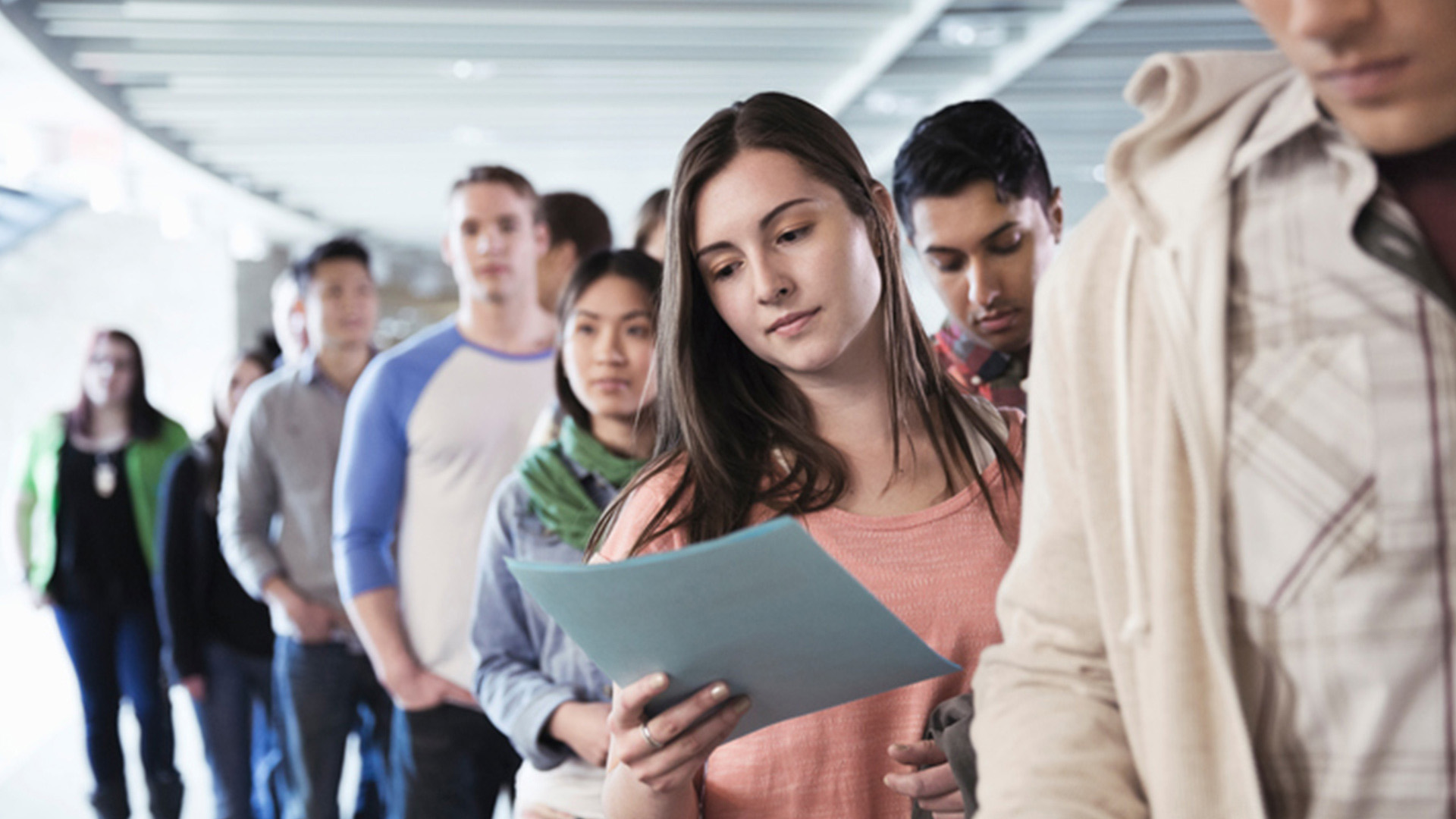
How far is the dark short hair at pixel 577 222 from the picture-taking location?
324 centimetres

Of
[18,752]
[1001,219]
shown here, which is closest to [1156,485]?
[1001,219]

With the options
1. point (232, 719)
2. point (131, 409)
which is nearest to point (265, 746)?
point (232, 719)

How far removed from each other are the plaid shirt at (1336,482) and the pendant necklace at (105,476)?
471cm

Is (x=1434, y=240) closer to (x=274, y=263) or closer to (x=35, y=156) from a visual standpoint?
(x=35, y=156)

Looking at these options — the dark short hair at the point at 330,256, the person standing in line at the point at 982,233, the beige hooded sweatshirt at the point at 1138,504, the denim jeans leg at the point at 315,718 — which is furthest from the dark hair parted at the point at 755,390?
the dark short hair at the point at 330,256

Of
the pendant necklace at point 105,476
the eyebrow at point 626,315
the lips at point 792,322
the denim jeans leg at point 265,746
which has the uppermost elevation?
the eyebrow at point 626,315

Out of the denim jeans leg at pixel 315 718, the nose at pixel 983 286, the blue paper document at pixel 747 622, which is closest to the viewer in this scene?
the blue paper document at pixel 747 622

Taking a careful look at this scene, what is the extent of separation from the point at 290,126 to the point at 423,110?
4.08 feet

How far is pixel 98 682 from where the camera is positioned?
4.55m

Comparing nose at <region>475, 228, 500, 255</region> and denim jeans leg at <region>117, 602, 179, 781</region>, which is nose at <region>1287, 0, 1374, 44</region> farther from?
denim jeans leg at <region>117, 602, 179, 781</region>

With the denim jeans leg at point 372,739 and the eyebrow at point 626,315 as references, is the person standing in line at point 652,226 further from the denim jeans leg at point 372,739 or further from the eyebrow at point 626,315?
the denim jeans leg at point 372,739

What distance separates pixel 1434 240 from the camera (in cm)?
71

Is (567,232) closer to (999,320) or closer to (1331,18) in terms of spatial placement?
(999,320)

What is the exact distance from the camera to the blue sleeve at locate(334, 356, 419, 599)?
288 cm
